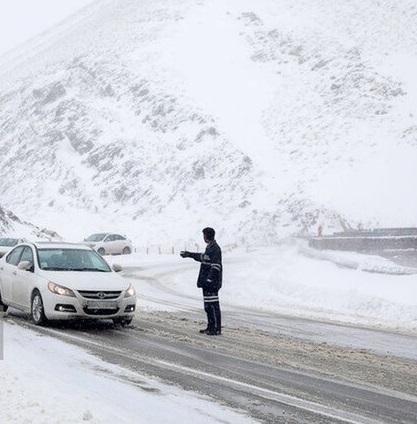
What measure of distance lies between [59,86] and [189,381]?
214ft

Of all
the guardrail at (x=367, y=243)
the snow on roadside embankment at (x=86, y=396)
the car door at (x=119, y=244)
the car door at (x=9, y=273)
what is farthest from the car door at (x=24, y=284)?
the car door at (x=119, y=244)

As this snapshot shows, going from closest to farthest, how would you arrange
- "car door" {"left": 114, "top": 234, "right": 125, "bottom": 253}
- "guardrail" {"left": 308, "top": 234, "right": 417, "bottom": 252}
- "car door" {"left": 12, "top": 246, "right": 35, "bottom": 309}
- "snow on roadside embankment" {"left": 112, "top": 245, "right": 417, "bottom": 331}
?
"car door" {"left": 12, "top": 246, "right": 35, "bottom": 309} → "snow on roadside embankment" {"left": 112, "top": 245, "right": 417, "bottom": 331} → "guardrail" {"left": 308, "top": 234, "right": 417, "bottom": 252} → "car door" {"left": 114, "top": 234, "right": 125, "bottom": 253}

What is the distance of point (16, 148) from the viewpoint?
66562 millimetres

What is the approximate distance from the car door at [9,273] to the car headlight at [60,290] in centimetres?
161

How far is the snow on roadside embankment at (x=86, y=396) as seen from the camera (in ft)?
17.7

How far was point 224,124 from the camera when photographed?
59375mm

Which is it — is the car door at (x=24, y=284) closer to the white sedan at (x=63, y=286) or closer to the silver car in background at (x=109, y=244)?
the white sedan at (x=63, y=286)

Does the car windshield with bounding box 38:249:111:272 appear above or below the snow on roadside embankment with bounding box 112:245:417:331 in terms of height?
above

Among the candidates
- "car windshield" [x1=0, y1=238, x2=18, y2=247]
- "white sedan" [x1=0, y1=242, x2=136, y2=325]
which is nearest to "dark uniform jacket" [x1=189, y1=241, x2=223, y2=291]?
"white sedan" [x1=0, y1=242, x2=136, y2=325]

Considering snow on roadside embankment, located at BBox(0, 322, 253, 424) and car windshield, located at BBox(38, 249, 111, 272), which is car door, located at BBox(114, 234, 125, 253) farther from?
snow on roadside embankment, located at BBox(0, 322, 253, 424)

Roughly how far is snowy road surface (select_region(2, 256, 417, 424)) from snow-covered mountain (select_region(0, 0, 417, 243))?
109 feet

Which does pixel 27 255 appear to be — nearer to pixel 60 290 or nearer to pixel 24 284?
pixel 24 284

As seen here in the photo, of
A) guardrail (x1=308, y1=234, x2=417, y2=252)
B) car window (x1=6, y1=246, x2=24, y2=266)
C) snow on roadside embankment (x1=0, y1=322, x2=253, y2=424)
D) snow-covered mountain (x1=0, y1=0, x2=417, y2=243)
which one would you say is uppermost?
snow-covered mountain (x1=0, y1=0, x2=417, y2=243)

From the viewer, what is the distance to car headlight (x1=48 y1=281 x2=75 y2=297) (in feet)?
35.2
